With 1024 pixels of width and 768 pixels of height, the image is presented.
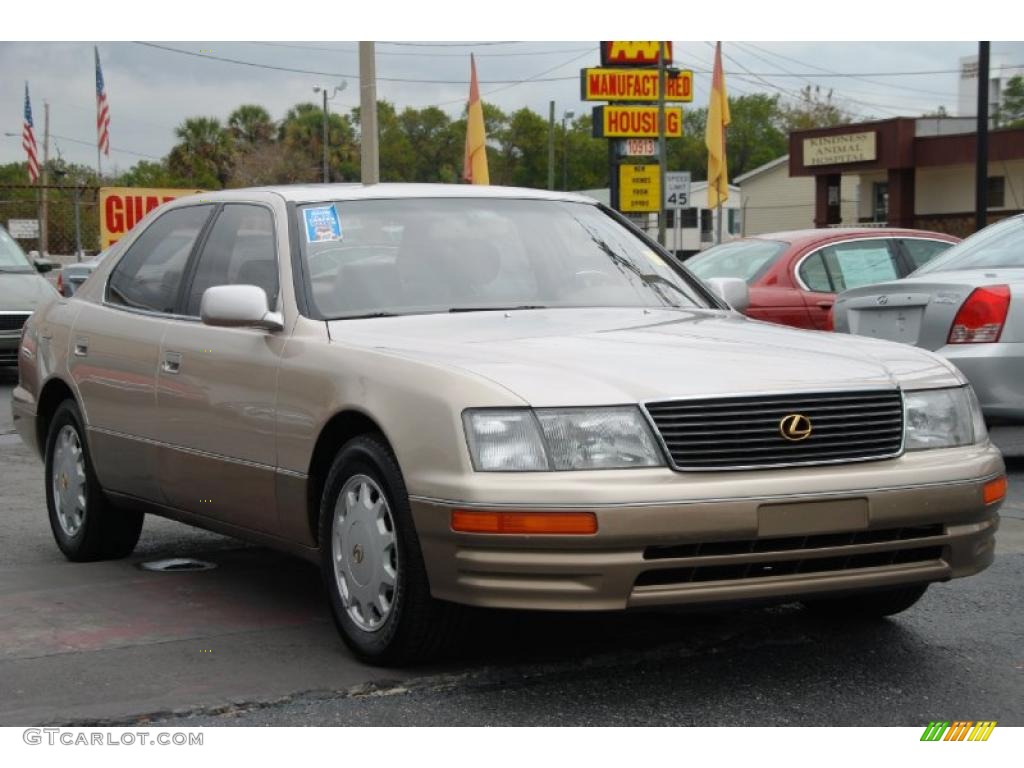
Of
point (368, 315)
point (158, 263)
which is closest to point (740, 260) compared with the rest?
point (158, 263)

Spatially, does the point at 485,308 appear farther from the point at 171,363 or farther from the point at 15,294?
the point at 15,294

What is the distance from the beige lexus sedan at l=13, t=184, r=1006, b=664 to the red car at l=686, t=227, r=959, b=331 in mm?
5475

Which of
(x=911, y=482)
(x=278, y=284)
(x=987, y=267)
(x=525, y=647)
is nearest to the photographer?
(x=911, y=482)

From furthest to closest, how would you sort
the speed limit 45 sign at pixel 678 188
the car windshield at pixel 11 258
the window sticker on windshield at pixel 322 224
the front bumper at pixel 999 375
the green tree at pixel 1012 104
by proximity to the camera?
the green tree at pixel 1012 104 < the speed limit 45 sign at pixel 678 188 < the car windshield at pixel 11 258 < the front bumper at pixel 999 375 < the window sticker on windshield at pixel 322 224

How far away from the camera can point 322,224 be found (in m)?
6.10

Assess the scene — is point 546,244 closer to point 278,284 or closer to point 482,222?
point 482,222

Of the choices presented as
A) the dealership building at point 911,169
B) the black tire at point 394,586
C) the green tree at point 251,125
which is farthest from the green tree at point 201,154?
the black tire at point 394,586

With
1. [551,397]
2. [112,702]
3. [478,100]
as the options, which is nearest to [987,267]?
[551,397]

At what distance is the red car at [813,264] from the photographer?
12.1m

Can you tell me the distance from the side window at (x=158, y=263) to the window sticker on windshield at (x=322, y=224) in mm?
850

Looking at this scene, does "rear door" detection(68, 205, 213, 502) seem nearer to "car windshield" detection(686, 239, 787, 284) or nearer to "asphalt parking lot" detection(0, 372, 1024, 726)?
"asphalt parking lot" detection(0, 372, 1024, 726)

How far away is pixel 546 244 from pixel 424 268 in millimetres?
549

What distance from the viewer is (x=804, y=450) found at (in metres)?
4.71

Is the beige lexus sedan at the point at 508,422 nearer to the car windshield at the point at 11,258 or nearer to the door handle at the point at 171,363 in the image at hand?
the door handle at the point at 171,363
